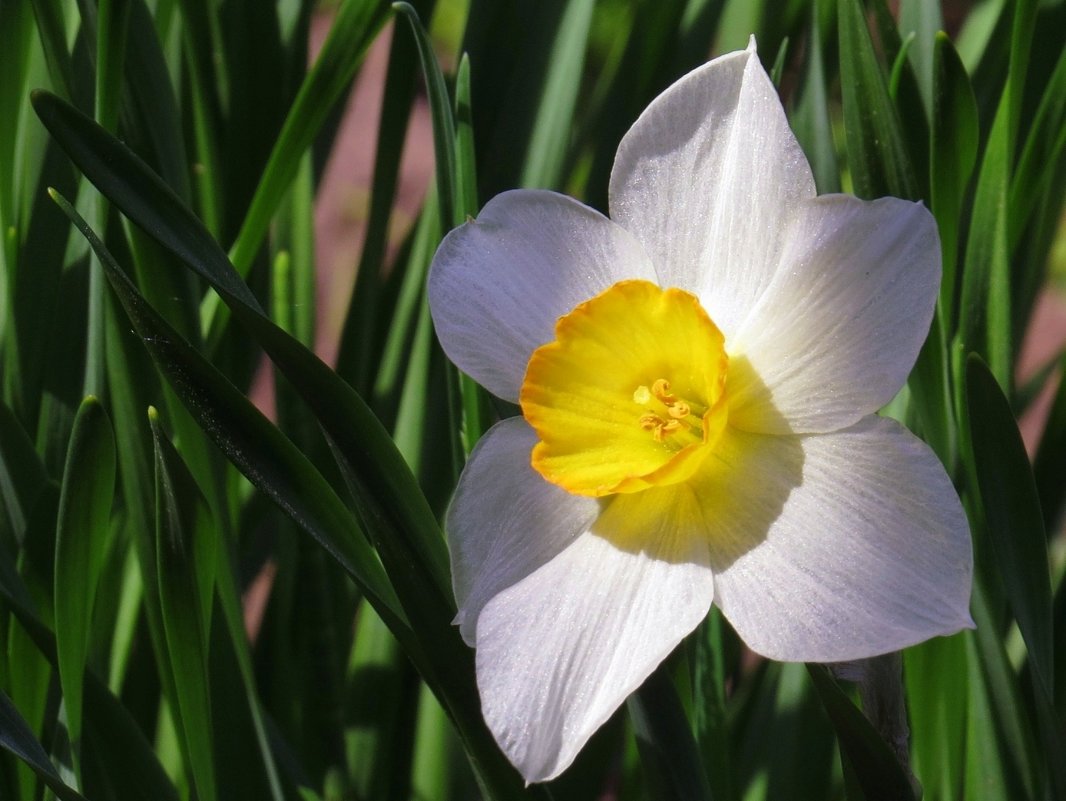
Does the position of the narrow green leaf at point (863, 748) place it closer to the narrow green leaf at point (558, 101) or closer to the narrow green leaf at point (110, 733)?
the narrow green leaf at point (110, 733)

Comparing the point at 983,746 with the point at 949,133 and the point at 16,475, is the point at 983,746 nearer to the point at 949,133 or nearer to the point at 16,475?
the point at 949,133

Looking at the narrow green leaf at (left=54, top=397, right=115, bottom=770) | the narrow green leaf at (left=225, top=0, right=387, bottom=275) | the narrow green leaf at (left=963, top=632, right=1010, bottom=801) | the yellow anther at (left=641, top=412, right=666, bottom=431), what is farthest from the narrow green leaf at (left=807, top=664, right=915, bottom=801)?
the narrow green leaf at (left=225, top=0, right=387, bottom=275)

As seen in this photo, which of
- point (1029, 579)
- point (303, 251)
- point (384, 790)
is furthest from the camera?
point (303, 251)

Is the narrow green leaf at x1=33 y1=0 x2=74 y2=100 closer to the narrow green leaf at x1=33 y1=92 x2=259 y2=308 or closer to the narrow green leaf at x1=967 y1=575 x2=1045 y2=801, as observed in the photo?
the narrow green leaf at x1=33 y1=92 x2=259 y2=308

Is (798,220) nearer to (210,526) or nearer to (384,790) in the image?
(210,526)

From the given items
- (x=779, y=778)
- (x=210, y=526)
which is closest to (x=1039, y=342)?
(x=779, y=778)

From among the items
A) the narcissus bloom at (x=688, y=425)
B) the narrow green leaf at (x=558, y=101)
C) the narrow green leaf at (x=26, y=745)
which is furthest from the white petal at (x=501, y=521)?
the narrow green leaf at (x=558, y=101)
